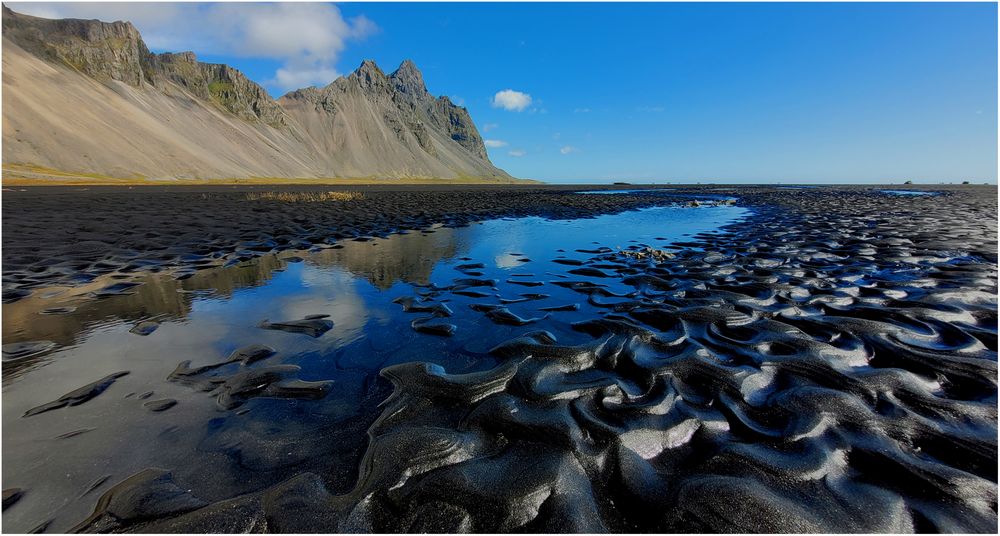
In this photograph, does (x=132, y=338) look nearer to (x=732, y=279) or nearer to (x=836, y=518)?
(x=836, y=518)

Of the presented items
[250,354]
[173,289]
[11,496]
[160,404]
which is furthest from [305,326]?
[173,289]

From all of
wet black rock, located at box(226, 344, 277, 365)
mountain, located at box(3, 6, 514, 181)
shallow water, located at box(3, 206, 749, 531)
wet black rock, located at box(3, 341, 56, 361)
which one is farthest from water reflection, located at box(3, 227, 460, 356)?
mountain, located at box(3, 6, 514, 181)

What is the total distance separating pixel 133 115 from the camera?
106m

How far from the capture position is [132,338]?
7090mm

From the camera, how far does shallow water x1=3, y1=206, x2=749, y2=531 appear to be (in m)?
3.88

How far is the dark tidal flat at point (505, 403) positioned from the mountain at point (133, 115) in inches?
4393

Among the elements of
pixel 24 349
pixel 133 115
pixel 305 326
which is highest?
pixel 133 115

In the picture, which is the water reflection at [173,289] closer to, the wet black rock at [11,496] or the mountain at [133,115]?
the wet black rock at [11,496]

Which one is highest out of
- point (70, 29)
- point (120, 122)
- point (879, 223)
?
point (70, 29)

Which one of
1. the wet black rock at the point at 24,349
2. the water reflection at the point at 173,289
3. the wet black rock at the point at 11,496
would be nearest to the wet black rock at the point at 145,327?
the water reflection at the point at 173,289

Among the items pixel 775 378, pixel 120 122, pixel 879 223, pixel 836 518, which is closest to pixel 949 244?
pixel 879 223

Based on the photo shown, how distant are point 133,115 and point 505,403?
154 m

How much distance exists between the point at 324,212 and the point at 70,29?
594 feet

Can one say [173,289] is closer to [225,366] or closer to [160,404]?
[225,366]
